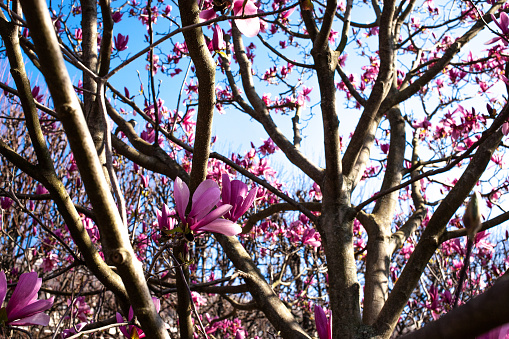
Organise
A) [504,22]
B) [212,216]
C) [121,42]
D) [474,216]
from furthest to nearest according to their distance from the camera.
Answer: [121,42]
[504,22]
[212,216]
[474,216]

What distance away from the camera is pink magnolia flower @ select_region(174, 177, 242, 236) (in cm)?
79

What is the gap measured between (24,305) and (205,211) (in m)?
0.42

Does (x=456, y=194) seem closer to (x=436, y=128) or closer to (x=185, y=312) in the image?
(x=185, y=312)

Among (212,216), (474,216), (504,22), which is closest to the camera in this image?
(474,216)

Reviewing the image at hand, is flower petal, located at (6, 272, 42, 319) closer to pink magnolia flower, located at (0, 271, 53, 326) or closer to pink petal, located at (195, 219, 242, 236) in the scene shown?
pink magnolia flower, located at (0, 271, 53, 326)

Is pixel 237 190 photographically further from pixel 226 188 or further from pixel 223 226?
pixel 223 226

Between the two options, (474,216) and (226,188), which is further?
(226,188)

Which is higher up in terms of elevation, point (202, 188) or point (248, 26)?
point (248, 26)

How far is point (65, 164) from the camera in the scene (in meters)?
6.07

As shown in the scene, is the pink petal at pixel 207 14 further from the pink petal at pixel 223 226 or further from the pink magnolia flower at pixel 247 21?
the pink petal at pixel 223 226

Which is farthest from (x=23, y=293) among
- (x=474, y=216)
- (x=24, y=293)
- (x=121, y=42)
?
(x=121, y=42)

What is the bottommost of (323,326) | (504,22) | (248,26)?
(323,326)

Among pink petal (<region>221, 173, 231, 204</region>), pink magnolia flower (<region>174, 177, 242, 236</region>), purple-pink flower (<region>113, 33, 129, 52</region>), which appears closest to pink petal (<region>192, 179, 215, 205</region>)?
pink magnolia flower (<region>174, 177, 242, 236</region>)

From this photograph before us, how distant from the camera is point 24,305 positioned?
81 cm
